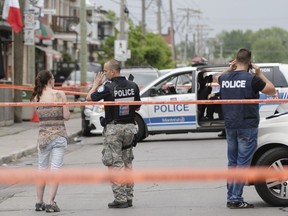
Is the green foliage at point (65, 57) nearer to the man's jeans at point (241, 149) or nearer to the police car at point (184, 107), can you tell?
the police car at point (184, 107)

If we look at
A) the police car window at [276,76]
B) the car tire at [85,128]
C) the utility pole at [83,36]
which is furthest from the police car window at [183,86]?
the utility pole at [83,36]

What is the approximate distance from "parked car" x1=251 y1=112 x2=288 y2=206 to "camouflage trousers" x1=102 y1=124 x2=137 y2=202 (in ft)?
5.28

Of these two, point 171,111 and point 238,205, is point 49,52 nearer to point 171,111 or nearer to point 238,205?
point 171,111

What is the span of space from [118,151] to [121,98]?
692 millimetres

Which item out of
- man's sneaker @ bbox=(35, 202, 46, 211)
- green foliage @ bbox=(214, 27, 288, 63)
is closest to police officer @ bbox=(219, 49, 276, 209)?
man's sneaker @ bbox=(35, 202, 46, 211)

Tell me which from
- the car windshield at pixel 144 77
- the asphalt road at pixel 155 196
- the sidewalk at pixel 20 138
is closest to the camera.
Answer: the asphalt road at pixel 155 196

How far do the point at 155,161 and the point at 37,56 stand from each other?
115 feet

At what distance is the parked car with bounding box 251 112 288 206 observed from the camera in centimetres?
880

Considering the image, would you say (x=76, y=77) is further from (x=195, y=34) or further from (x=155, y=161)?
(x=195, y=34)

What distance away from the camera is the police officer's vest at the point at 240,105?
29.2 ft

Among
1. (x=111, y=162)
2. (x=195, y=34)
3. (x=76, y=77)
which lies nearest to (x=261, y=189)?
(x=111, y=162)

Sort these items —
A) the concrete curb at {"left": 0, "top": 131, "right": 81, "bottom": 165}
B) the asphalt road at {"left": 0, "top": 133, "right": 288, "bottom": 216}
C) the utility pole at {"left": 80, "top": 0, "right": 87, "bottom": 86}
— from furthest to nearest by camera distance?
the utility pole at {"left": 80, "top": 0, "right": 87, "bottom": 86}, the concrete curb at {"left": 0, "top": 131, "right": 81, "bottom": 165}, the asphalt road at {"left": 0, "top": 133, "right": 288, "bottom": 216}

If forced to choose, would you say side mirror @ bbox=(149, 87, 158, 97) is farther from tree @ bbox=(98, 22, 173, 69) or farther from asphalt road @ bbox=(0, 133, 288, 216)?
tree @ bbox=(98, 22, 173, 69)

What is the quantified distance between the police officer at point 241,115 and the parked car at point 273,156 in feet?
0.51
